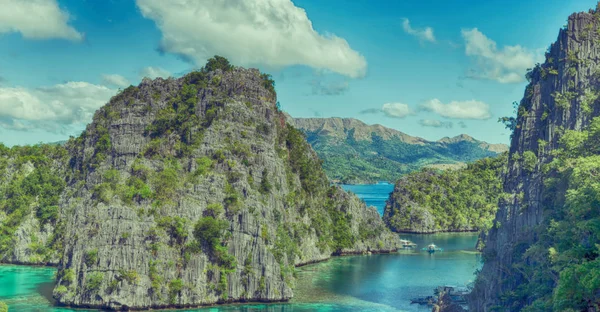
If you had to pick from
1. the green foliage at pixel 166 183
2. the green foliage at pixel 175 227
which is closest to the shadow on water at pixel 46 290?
the green foliage at pixel 175 227

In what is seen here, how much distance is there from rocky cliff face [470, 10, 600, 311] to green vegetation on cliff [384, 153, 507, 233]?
104 meters

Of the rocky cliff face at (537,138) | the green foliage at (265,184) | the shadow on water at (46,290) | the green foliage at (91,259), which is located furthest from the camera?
the green foliage at (265,184)

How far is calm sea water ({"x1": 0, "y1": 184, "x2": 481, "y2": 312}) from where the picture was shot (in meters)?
75.0

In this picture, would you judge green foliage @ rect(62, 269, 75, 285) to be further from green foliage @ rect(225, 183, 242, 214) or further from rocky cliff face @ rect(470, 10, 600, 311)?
rocky cliff face @ rect(470, 10, 600, 311)

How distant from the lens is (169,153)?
307 ft

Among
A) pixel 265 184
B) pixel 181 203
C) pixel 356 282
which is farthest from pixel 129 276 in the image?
pixel 356 282

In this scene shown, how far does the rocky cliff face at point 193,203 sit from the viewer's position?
71500mm

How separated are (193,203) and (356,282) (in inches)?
1174

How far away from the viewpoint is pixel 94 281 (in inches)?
2714

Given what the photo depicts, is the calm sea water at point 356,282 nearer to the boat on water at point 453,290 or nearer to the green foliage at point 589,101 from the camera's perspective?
the boat on water at point 453,290

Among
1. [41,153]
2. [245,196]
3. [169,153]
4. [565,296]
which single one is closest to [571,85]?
[565,296]

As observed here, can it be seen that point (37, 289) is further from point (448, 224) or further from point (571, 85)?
point (448, 224)

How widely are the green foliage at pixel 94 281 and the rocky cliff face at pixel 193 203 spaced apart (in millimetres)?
116

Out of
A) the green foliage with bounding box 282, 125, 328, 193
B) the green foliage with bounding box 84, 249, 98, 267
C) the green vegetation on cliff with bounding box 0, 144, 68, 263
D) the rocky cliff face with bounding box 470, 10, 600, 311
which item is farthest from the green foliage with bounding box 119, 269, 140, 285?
the green foliage with bounding box 282, 125, 328, 193
